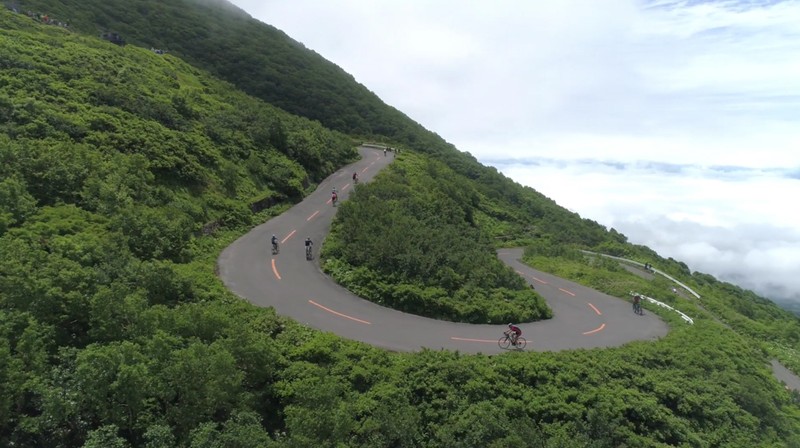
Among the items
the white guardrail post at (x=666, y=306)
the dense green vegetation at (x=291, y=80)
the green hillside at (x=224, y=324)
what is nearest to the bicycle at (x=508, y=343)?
the green hillside at (x=224, y=324)

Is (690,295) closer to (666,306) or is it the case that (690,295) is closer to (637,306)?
(666,306)

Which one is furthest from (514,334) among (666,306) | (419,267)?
(666,306)

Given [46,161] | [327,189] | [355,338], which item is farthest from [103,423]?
[327,189]

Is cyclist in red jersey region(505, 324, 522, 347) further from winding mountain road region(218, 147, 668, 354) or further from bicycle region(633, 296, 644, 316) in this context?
bicycle region(633, 296, 644, 316)

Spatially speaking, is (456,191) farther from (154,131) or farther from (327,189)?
(154,131)

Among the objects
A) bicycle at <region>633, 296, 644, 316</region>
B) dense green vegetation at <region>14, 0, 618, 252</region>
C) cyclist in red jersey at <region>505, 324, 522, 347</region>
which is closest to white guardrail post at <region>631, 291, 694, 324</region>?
bicycle at <region>633, 296, 644, 316</region>

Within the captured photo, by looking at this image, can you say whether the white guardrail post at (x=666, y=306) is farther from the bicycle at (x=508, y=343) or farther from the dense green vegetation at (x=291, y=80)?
the dense green vegetation at (x=291, y=80)

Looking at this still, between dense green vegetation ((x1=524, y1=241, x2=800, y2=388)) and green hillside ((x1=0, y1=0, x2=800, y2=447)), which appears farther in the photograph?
dense green vegetation ((x1=524, y1=241, x2=800, y2=388))

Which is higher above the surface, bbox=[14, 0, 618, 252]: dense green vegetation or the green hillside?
bbox=[14, 0, 618, 252]: dense green vegetation
